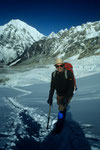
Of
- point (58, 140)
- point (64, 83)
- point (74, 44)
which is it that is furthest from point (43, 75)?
point (74, 44)

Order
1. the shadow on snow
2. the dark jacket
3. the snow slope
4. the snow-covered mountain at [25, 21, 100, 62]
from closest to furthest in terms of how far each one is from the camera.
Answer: the shadow on snow < the dark jacket < the snow slope < the snow-covered mountain at [25, 21, 100, 62]

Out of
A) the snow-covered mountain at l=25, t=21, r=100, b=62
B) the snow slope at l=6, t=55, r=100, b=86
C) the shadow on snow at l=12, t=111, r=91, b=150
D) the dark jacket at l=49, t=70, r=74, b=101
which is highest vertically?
the snow-covered mountain at l=25, t=21, r=100, b=62

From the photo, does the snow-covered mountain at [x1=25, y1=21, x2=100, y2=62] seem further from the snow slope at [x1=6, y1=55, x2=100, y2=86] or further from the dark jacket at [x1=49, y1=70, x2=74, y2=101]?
the dark jacket at [x1=49, y1=70, x2=74, y2=101]

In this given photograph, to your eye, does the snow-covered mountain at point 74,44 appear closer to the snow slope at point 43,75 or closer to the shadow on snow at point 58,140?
the snow slope at point 43,75

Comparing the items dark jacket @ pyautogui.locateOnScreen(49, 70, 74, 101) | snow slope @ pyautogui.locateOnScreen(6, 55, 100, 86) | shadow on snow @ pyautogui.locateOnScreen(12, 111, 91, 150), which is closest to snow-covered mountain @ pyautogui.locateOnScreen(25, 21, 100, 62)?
snow slope @ pyautogui.locateOnScreen(6, 55, 100, 86)

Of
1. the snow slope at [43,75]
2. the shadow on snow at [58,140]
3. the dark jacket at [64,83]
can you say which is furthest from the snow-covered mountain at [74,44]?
the shadow on snow at [58,140]

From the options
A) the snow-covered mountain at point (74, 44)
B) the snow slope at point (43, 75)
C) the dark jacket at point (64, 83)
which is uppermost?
the snow-covered mountain at point (74, 44)

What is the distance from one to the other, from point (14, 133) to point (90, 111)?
222 centimetres

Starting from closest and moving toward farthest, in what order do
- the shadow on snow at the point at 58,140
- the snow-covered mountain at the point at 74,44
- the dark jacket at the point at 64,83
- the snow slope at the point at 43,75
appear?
1. the shadow on snow at the point at 58,140
2. the dark jacket at the point at 64,83
3. the snow slope at the point at 43,75
4. the snow-covered mountain at the point at 74,44

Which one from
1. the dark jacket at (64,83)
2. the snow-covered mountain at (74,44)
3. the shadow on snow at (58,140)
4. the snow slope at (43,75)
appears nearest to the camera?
the shadow on snow at (58,140)

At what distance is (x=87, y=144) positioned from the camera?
280 centimetres

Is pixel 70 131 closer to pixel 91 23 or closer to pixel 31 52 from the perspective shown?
pixel 91 23

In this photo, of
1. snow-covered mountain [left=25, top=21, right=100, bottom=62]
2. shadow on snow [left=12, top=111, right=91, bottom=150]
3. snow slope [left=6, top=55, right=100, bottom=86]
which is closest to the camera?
shadow on snow [left=12, top=111, right=91, bottom=150]

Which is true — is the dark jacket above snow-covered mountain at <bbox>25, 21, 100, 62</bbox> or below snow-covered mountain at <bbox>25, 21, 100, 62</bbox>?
below
